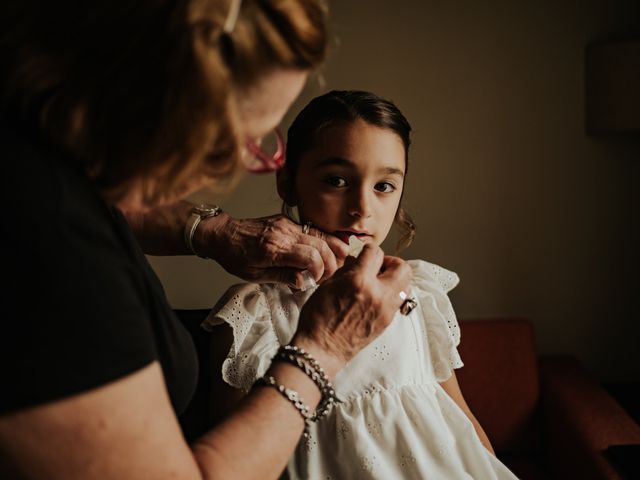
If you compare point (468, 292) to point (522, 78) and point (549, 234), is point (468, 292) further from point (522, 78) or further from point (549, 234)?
point (522, 78)

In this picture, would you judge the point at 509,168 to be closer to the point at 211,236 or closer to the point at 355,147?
the point at 355,147

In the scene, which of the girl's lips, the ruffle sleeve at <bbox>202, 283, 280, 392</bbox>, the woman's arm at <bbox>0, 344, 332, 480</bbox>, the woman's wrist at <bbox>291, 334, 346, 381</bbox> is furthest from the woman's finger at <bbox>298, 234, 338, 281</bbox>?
the woman's arm at <bbox>0, 344, 332, 480</bbox>

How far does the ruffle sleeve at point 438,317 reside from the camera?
1.31m

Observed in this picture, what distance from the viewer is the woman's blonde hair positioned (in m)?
0.54

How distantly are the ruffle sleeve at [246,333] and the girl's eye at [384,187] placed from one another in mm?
355

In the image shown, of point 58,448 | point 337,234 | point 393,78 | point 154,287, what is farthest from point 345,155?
point 393,78

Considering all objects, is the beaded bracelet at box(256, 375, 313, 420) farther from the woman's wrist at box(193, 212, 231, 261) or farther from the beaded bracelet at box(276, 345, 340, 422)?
the woman's wrist at box(193, 212, 231, 261)

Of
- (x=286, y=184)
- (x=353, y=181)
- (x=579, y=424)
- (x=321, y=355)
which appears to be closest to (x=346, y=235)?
(x=353, y=181)

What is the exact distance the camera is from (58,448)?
0.50 m

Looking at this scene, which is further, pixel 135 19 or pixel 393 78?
pixel 393 78

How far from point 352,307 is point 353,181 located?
0.46 metres

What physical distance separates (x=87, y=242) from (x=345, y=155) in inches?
30.4

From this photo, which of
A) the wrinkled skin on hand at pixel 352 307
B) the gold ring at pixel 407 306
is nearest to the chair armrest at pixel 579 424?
the gold ring at pixel 407 306

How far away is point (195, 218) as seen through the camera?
1166mm
